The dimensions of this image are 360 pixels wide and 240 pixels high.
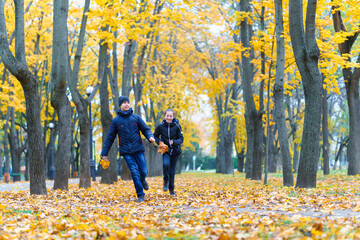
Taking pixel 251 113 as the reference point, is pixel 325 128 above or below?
below

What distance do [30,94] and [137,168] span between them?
3843 mm

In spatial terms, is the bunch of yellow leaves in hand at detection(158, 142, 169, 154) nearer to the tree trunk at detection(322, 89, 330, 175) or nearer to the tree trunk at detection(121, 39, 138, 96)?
the tree trunk at detection(121, 39, 138, 96)

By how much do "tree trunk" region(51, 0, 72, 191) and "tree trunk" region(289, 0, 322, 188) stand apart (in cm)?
592

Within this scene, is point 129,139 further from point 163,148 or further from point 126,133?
point 163,148

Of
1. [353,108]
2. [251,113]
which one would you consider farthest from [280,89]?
[353,108]

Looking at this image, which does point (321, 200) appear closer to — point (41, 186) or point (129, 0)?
point (41, 186)

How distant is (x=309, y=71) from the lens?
36.5 feet

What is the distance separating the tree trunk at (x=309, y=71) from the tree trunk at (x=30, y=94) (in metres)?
6.47

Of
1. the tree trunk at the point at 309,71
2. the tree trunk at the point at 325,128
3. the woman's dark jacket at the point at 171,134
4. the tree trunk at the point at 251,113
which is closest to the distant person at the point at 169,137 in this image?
the woman's dark jacket at the point at 171,134

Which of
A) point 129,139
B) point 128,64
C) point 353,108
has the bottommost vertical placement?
point 129,139

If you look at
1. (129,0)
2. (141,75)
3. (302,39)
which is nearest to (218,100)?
(141,75)

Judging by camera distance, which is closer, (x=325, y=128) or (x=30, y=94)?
(x=30, y=94)

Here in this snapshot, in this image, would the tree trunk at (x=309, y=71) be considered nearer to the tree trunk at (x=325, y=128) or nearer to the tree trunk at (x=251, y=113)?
the tree trunk at (x=251, y=113)

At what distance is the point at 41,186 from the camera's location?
1188 cm
